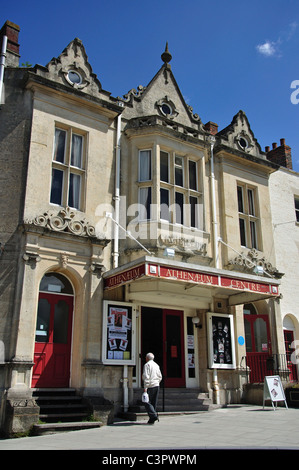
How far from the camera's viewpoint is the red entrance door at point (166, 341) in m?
14.4

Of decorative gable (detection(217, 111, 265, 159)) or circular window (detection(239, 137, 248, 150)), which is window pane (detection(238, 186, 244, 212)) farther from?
circular window (detection(239, 137, 248, 150))

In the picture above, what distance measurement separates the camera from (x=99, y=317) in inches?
503

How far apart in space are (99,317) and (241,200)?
334 inches

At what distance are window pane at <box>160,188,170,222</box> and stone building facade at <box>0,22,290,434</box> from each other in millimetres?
→ 47

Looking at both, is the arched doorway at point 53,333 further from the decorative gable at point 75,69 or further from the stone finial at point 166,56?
the stone finial at point 166,56

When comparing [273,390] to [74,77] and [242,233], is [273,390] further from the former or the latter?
[74,77]

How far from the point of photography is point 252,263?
1677 centimetres

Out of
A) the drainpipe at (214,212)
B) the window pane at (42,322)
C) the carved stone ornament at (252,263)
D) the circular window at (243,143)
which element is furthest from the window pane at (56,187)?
the circular window at (243,143)

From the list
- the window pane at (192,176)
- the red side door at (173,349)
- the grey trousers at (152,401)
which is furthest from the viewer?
the window pane at (192,176)

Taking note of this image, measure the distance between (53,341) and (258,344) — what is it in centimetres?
822

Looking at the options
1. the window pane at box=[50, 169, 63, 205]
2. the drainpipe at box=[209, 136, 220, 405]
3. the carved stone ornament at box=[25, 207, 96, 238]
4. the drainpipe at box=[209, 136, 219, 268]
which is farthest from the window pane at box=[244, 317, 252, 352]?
the window pane at box=[50, 169, 63, 205]

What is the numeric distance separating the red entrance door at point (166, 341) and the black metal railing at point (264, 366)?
2466 mm
